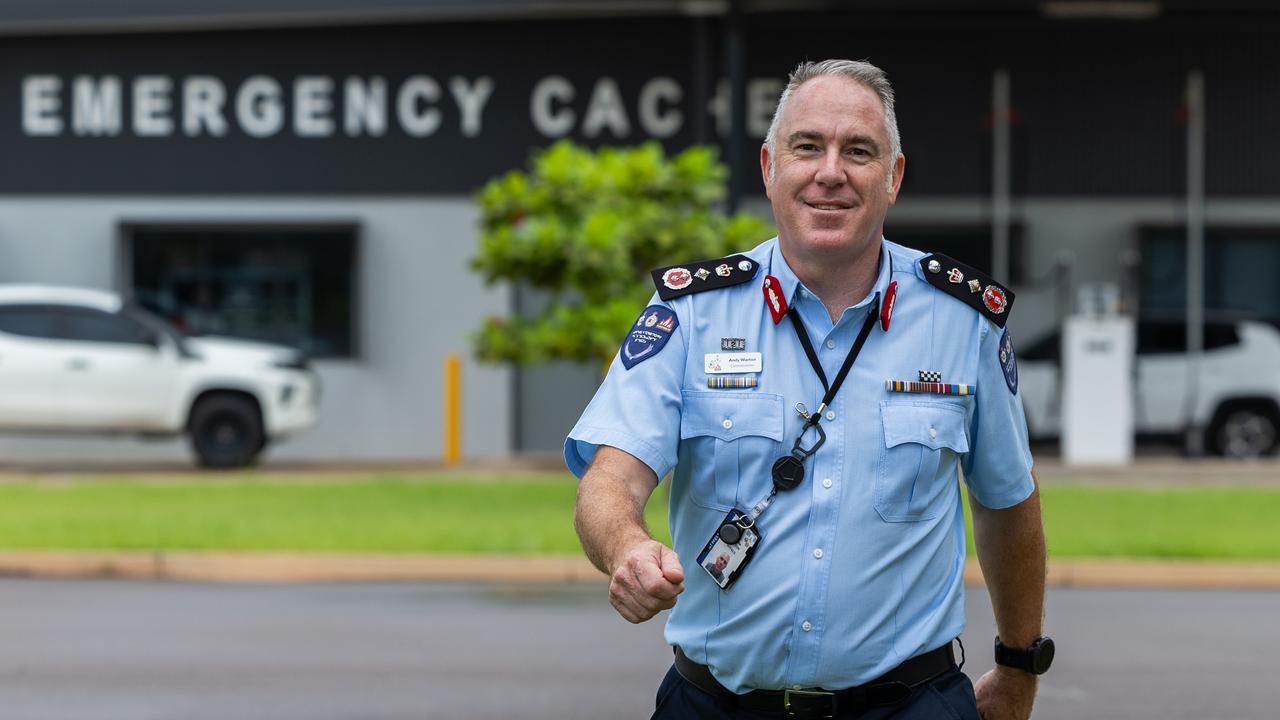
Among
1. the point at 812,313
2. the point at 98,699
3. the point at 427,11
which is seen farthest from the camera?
the point at 427,11

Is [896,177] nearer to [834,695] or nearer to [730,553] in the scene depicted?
[730,553]

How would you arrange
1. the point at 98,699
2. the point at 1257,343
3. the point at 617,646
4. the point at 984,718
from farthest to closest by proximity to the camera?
the point at 1257,343 → the point at 617,646 → the point at 98,699 → the point at 984,718

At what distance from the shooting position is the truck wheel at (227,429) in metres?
19.9

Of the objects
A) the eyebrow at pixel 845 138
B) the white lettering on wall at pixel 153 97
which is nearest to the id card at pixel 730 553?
the eyebrow at pixel 845 138

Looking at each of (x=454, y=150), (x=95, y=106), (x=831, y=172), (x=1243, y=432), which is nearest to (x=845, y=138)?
(x=831, y=172)

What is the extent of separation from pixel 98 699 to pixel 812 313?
5.80 m

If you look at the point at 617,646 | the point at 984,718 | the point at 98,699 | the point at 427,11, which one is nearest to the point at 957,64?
the point at 427,11

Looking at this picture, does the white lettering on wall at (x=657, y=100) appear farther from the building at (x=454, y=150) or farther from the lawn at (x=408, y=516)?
the lawn at (x=408, y=516)

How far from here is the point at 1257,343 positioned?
20906mm

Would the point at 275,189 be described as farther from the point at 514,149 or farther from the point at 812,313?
the point at 812,313

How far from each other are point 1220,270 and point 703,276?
20538 millimetres

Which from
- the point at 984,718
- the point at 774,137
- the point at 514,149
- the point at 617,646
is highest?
the point at 514,149

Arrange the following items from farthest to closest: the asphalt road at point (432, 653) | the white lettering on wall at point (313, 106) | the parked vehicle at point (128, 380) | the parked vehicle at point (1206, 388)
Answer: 1. the white lettering on wall at point (313, 106)
2. the parked vehicle at point (1206, 388)
3. the parked vehicle at point (128, 380)
4. the asphalt road at point (432, 653)

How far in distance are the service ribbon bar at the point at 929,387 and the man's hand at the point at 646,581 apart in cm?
57
